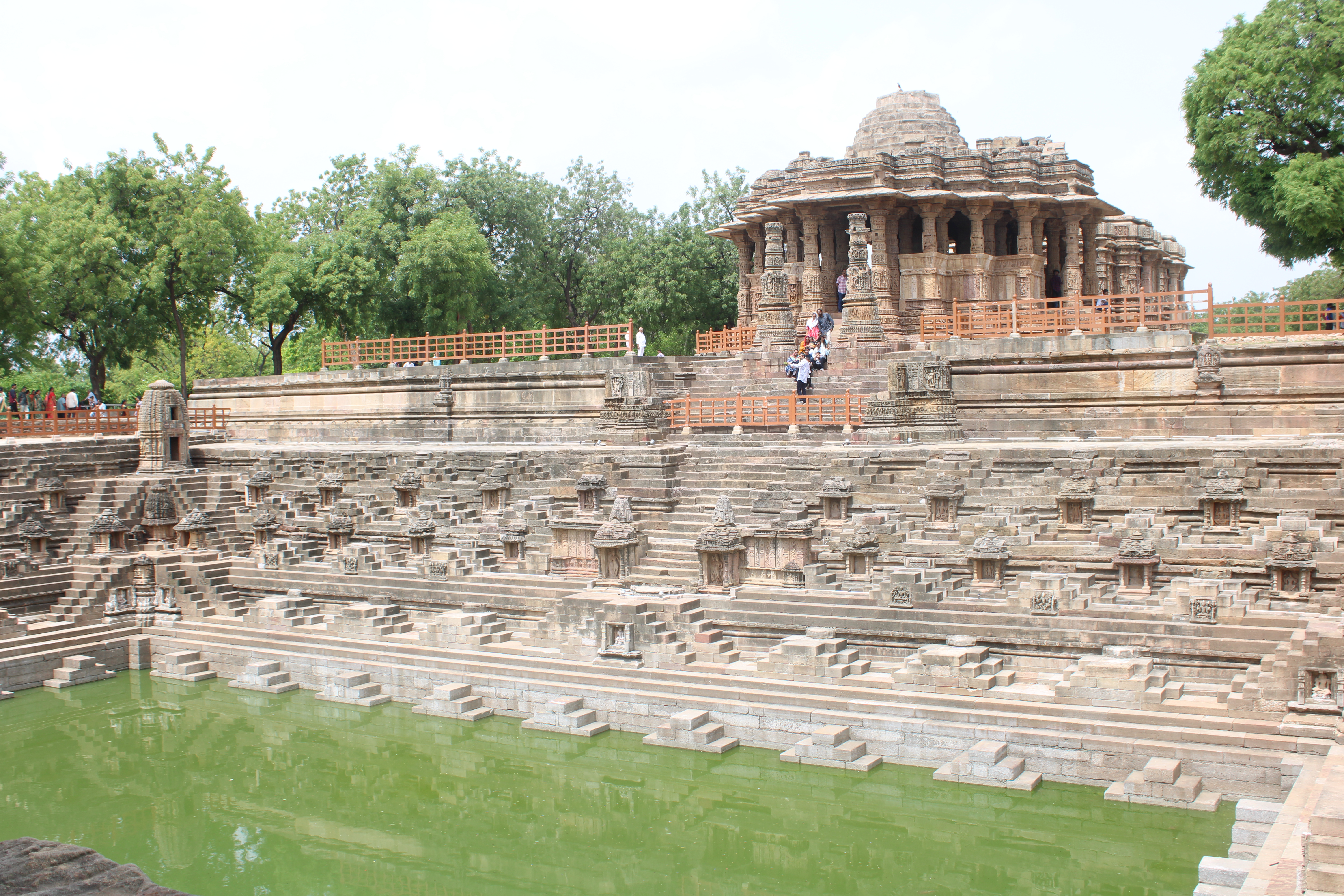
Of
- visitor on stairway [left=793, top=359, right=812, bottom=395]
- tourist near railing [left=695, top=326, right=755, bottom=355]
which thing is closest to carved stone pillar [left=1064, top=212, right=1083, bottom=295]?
tourist near railing [left=695, top=326, right=755, bottom=355]

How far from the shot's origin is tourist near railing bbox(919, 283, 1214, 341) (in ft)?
74.0

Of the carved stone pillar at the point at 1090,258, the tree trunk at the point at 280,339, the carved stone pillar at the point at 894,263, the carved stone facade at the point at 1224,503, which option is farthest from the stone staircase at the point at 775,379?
the tree trunk at the point at 280,339

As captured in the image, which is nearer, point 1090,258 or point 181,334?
point 1090,258

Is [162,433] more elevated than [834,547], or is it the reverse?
[162,433]

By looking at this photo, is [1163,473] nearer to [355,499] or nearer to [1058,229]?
[355,499]

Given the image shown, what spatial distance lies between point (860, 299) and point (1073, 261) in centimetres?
922

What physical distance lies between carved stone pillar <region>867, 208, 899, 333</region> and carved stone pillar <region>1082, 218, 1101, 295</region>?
7.04 m

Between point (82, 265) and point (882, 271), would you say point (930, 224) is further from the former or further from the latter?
point (82, 265)

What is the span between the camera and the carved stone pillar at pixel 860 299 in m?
26.6

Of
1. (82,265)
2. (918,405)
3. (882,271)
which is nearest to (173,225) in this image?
(82,265)

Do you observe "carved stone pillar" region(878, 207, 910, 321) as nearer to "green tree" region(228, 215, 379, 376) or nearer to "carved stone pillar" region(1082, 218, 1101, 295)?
"carved stone pillar" region(1082, 218, 1101, 295)

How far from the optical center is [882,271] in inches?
1226

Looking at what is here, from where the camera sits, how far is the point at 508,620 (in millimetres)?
18594

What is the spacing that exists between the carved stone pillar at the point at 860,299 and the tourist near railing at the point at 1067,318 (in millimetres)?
1174
